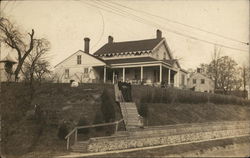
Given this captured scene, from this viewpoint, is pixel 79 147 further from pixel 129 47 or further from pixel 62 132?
pixel 129 47

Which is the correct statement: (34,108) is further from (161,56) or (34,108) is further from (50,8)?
(161,56)

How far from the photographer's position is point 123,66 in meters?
41.1

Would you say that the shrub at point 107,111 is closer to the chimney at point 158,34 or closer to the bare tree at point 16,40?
the bare tree at point 16,40

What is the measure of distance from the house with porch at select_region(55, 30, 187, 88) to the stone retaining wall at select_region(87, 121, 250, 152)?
12984 mm

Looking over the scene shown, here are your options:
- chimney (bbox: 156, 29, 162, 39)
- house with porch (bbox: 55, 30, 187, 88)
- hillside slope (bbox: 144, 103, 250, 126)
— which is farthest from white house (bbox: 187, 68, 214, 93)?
hillside slope (bbox: 144, 103, 250, 126)

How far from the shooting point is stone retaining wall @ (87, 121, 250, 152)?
20344 millimetres

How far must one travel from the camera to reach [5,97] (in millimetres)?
20781

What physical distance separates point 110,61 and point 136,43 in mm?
5444

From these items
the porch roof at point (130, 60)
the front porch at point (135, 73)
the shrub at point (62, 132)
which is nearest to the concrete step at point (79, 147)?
the shrub at point (62, 132)

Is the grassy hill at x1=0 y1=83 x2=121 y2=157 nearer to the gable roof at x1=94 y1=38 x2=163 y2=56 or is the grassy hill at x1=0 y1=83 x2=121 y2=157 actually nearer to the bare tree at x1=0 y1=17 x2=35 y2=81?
the bare tree at x1=0 y1=17 x2=35 y2=81

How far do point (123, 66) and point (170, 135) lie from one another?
18037 millimetres

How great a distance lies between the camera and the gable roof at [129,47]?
Result: 44812mm

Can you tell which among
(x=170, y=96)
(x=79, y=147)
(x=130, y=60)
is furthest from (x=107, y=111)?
(x=130, y=60)

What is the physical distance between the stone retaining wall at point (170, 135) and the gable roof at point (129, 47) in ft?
57.7
